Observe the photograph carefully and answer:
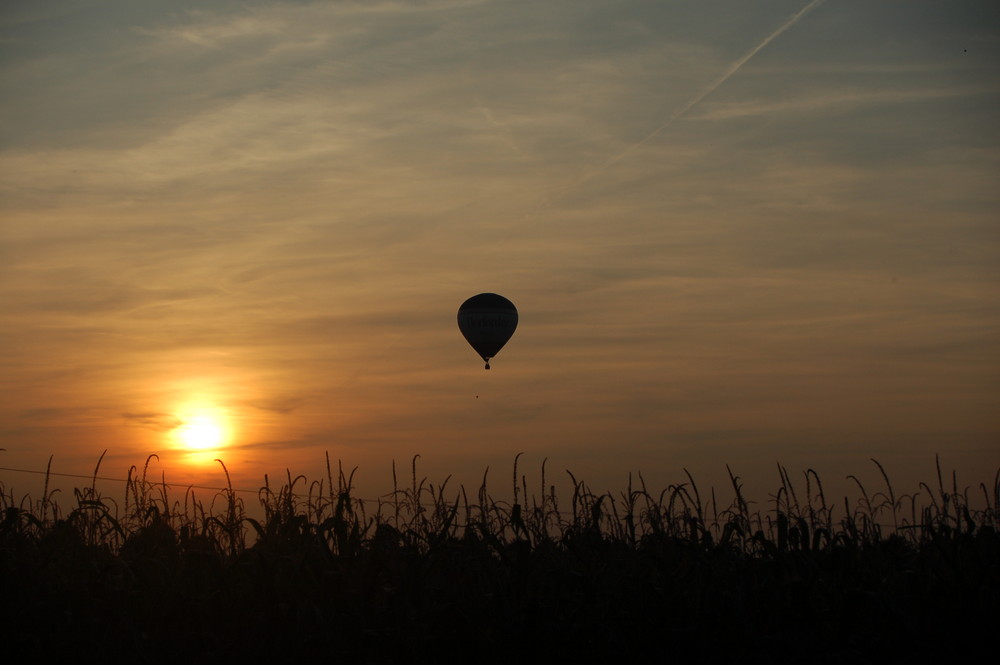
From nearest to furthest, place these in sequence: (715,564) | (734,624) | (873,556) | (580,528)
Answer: (734,624) → (715,564) → (873,556) → (580,528)

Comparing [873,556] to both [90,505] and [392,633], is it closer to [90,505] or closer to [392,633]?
[392,633]

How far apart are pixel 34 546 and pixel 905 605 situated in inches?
274

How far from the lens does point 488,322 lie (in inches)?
2000

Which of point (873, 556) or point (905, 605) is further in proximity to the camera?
point (873, 556)

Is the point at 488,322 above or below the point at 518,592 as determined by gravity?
above

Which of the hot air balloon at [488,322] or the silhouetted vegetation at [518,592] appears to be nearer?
the silhouetted vegetation at [518,592]

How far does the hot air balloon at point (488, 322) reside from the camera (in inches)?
2002

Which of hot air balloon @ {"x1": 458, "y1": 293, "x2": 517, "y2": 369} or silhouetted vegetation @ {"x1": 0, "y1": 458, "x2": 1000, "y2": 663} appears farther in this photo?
hot air balloon @ {"x1": 458, "y1": 293, "x2": 517, "y2": 369}

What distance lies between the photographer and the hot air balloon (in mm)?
50844

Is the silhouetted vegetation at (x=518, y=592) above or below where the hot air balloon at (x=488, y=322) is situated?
below

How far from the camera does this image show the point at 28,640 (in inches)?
263

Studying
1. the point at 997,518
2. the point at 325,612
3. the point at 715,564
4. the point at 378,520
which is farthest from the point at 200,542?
the point at 997,518

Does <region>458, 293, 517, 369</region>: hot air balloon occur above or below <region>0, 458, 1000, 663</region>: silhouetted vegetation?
above

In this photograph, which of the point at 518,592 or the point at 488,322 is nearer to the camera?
the point at 518,592
